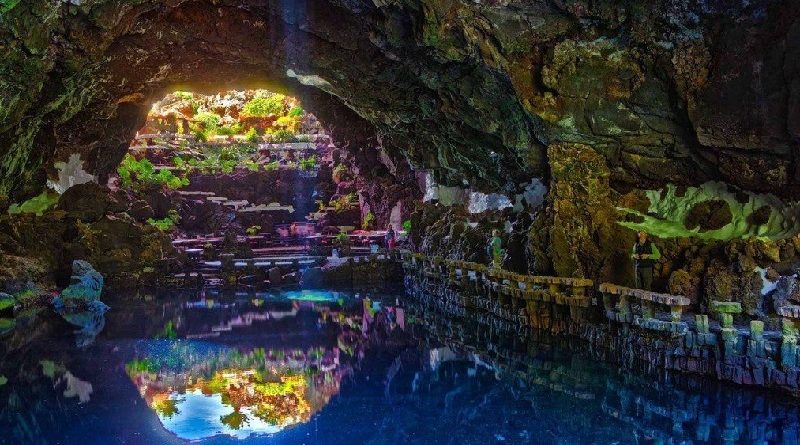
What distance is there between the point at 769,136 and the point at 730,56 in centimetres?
182

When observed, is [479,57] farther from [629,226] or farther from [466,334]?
[466,334]

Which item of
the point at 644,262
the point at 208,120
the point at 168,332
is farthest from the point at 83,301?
the point at 208,120

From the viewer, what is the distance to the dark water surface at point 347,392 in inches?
416

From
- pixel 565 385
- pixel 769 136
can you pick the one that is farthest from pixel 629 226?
pixel 565 385

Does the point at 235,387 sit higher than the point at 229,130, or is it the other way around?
the point at 229,130

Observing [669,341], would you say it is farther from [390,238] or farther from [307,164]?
[307,164]

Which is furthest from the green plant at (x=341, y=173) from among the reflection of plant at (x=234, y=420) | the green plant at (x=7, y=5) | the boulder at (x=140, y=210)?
the reflection of plant at (x=234, y=420)

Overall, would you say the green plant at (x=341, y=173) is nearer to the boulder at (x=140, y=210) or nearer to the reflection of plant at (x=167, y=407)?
the boulder at (x=140, y=210)

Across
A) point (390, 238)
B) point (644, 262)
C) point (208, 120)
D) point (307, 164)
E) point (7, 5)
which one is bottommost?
point (390, 238)

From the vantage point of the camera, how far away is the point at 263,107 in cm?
4559

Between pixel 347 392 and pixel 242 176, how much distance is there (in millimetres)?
30444

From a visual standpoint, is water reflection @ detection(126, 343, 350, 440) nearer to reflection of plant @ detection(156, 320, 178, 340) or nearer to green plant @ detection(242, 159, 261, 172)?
reflection of plant @ detection(156, 320, 178, 340)

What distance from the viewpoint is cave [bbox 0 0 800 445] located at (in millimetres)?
11727

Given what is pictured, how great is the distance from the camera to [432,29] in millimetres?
16406
